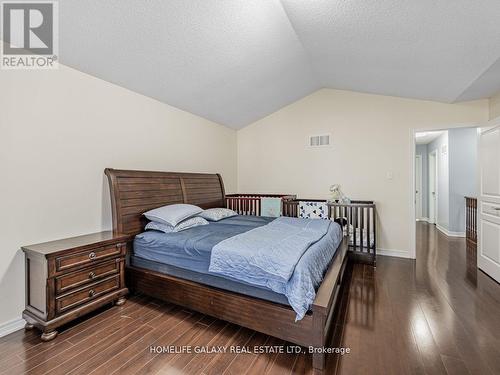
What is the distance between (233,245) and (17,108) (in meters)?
2.17

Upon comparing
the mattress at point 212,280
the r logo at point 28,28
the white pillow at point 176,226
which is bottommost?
the mattress at point 212,280

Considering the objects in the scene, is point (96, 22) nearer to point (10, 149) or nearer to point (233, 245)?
point (10, 149)

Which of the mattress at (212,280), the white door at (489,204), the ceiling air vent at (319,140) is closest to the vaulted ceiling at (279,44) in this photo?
the white door at (489,204)

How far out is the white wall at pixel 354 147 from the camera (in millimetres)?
3850

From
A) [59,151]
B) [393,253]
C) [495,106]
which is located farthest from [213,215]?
[495,106]

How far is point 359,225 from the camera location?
3.73m

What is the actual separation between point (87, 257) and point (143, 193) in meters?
0.97

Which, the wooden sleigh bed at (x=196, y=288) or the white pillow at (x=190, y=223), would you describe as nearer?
the wooden sleigh bed at (x=196, y=288)

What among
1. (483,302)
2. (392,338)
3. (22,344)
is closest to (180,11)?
(22,344)

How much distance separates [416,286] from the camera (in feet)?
9.20

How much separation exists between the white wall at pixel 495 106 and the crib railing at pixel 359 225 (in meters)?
1.93

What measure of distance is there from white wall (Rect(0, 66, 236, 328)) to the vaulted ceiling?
283 millimetres

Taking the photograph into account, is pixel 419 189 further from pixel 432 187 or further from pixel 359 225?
pixel 359 225

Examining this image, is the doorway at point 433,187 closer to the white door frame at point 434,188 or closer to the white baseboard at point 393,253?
the white door frame at point 434,188
